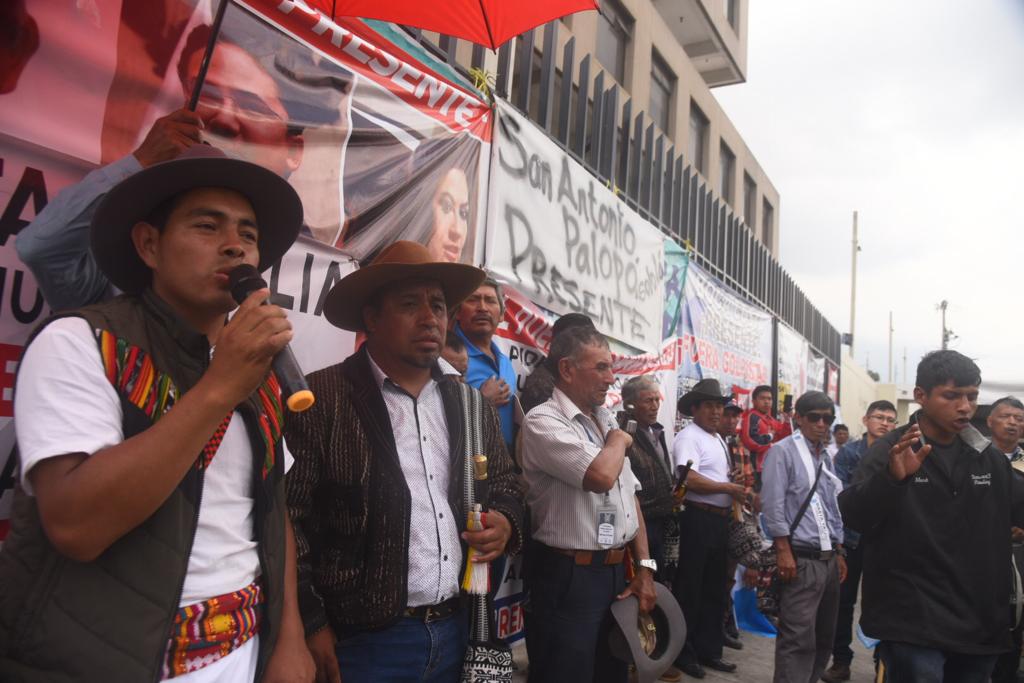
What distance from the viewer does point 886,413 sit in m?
6.08

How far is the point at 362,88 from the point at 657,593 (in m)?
2.54

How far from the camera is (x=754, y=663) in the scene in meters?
4.77

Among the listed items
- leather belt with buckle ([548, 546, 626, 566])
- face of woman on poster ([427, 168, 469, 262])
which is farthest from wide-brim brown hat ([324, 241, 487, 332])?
A: leather belt with buckle ([548, 546, 626, 566])

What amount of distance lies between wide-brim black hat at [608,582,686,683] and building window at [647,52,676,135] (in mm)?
11707

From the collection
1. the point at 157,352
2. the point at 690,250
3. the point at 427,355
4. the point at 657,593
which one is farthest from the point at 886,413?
the point at 157,352

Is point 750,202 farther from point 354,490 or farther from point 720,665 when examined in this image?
point 354,490

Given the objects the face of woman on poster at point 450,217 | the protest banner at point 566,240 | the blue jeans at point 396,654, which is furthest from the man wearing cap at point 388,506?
the protest banner at point 566,240

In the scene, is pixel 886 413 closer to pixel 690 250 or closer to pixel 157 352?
pixel 690 250

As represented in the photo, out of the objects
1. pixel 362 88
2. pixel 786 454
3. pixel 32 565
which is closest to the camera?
pixel 32 565

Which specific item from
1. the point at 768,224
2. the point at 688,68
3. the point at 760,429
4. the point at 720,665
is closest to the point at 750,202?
the point at 768,224

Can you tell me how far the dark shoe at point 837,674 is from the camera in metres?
4.64

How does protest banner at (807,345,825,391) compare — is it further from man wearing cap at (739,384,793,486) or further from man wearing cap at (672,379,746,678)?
man wearing cap at (672,379,746,678)

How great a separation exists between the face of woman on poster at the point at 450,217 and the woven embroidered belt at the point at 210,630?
6.82 ft

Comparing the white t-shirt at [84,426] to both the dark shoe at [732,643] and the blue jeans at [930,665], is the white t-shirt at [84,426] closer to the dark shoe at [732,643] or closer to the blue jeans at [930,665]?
the blue jeans at [930,665]
